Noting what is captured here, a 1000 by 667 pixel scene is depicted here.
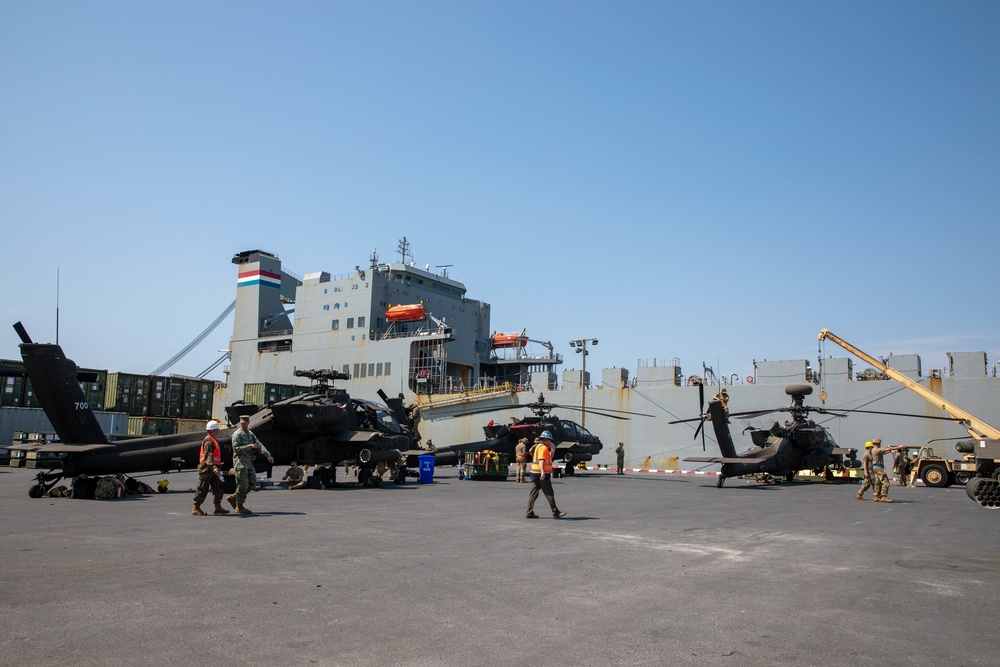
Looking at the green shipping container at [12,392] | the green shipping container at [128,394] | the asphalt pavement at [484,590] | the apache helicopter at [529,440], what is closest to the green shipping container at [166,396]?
the green shipping container at [128,394]

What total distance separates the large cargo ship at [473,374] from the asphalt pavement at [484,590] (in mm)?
18731

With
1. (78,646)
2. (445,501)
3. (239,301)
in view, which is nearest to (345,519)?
(445,501)

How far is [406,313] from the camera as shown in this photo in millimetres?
42000

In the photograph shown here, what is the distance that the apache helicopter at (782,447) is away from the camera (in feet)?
71.9

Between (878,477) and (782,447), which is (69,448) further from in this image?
(782,447)

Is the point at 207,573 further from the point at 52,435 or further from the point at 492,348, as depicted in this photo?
the point at 492,348

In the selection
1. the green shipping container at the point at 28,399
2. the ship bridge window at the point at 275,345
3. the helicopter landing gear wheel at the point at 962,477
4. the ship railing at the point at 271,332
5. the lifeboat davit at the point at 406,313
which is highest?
the lifeboat davit at the point at 406,313

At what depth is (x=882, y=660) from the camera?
434 centimetres

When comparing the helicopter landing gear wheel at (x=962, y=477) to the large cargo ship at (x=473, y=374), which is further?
the large cargo ship at (x=473, y=374)

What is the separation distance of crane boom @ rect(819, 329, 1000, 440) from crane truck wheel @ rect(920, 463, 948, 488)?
175 cm

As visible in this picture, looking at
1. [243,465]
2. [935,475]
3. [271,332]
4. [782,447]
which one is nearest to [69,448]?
[243,465]

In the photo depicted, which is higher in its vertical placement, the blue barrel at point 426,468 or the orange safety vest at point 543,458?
the orange safety vest at point 543,458

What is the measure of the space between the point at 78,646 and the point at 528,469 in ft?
80.4

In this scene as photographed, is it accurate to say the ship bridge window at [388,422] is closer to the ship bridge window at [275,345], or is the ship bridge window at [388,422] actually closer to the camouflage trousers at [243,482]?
the camouflage trousers at [243,482]
